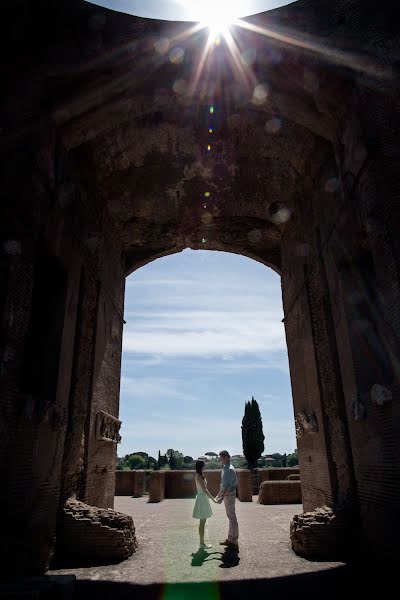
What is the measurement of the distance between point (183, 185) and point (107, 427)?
5.35 meters

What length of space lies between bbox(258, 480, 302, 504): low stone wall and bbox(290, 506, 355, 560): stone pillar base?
24.2 feet

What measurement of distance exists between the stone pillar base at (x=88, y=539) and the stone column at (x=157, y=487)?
354 inches

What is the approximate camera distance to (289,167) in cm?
821

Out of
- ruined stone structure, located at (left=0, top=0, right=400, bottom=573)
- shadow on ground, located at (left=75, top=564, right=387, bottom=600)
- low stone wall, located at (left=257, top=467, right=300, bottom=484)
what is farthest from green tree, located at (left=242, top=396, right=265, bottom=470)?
shadow on ground, located at (left=75, top=564, right=387, bottom=600)

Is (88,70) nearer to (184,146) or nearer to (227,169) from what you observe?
(184,146)

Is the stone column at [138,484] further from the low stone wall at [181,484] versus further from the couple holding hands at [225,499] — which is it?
the couple holding hands at [225,499]

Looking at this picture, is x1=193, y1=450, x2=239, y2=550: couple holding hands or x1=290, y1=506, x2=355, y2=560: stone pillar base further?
x1=193, y1=450, x2=239, y2=550: couple holding hands

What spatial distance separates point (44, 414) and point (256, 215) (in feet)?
22.0

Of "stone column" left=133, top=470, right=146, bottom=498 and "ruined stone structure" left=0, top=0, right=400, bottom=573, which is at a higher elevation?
"ruined stone structure" left=0, top=0, right=400, bottom=573

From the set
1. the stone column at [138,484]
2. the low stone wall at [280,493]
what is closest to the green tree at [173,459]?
the stone column at [138,484]

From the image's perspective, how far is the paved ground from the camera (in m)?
4.66

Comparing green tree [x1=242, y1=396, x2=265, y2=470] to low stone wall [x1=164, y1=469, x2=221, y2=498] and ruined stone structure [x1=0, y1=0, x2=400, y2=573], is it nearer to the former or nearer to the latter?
low stone wall [x1=164, y1=469, x2=221, y2=498]

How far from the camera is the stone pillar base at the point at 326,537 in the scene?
17.6 feet

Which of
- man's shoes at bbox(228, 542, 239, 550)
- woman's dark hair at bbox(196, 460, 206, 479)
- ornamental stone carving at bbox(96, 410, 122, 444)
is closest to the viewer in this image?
man's shoes at bbox(228, 542, 239, 550)
